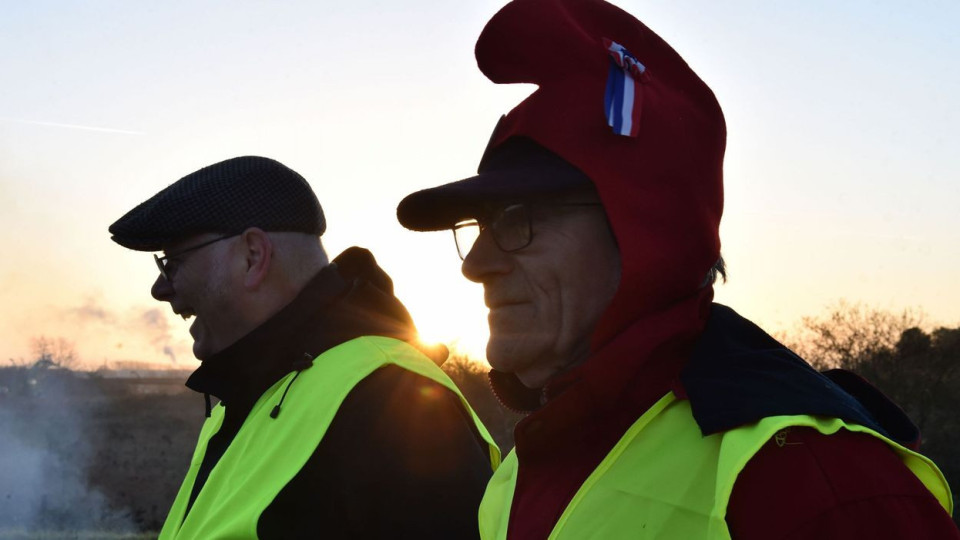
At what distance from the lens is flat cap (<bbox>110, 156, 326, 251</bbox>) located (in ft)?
13.0

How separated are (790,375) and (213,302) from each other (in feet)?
8.40

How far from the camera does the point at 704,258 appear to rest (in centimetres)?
224

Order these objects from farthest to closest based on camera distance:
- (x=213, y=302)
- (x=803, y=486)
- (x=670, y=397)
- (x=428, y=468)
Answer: (x=213, y=302), (x=428, y=468), (x=670, y=397), (x=803, y=486)

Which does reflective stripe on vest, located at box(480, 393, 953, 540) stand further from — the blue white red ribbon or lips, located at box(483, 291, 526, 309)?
the blue white red ribbon

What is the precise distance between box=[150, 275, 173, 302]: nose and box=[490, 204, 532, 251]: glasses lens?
6.79 feet

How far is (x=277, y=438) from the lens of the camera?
335 centimetres

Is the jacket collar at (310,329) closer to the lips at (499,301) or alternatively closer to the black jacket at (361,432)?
the black jacket at (361,432)

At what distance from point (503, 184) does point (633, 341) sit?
0.46 m

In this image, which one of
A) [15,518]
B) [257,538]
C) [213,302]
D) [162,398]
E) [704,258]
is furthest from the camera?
[162,398]


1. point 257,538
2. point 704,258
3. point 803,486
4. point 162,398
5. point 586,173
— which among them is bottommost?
point 162,398

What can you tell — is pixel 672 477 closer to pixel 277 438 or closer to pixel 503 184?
pixel 503 184

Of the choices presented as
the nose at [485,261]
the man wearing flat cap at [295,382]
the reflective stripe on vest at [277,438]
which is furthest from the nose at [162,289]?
the nose at [485,261]

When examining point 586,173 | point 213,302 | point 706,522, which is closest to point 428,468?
point 213,302

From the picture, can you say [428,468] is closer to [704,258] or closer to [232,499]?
[232,499]
